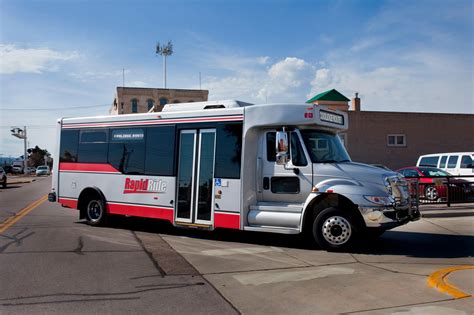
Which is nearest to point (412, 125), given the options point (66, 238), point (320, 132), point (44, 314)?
point (320, 132)

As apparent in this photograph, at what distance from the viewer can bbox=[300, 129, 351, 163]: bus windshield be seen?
8.95 m

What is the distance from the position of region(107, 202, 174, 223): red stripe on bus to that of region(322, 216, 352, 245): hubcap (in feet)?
12.2

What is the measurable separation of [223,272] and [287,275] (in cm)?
101

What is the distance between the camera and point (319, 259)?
313 inches

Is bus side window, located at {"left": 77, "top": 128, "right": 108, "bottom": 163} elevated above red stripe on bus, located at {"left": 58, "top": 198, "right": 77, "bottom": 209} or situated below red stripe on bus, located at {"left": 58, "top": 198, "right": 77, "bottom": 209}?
above

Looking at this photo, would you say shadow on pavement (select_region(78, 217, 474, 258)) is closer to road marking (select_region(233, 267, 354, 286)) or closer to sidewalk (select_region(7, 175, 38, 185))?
road marking (select_region(233, 267, 354, 286))

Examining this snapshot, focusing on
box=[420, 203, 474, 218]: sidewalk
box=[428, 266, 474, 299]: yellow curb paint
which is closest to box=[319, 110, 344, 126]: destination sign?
box=[428, 266, 474, 299]: yellow curb paint

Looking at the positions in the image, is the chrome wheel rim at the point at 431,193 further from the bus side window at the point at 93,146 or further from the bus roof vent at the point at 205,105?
the bus side window at the point at 93,146

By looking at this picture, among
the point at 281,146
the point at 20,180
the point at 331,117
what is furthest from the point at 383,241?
the point at 20,180

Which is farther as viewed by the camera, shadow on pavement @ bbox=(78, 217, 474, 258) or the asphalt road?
shadow on pavement @ bbox=(78, 217, 474, 258)

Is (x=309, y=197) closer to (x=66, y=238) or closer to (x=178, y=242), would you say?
(x=178, y=242)

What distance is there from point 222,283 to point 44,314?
2389mm

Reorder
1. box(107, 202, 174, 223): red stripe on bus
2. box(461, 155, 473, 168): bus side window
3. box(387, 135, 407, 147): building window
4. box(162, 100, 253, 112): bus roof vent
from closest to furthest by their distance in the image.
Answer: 1. box(162, 100, 253, 112): bus roof vent
2. box(107, 202, 174, 223): red stripe on bus
3. box(461, 155, 473, 168): bus side window
4. box(387, 135, 407, 147): building window

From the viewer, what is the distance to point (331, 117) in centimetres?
957
